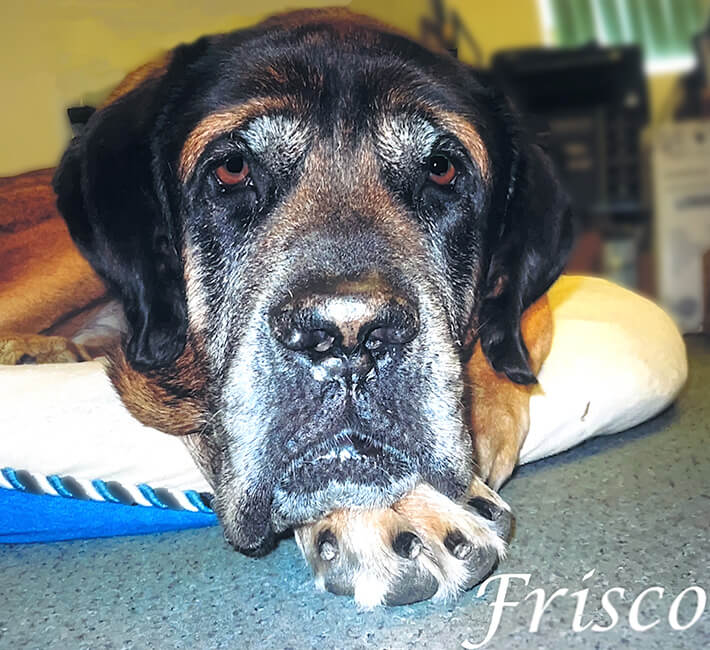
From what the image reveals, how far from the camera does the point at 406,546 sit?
1.06 metres

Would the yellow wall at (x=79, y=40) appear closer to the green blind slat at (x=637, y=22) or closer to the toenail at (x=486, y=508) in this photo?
the green blind slat at (x=637, y=22)

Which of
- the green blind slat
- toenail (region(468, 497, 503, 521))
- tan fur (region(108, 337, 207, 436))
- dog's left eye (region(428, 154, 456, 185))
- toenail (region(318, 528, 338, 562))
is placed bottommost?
toenail (region(468, 497, 503, 521))

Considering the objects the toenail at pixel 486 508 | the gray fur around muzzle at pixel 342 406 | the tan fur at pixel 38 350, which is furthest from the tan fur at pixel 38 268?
the toenail at pixel 486 508

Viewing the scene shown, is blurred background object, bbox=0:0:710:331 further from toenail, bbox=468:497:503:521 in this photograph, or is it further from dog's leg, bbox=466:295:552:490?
toenail, bbox=468:497:503:521

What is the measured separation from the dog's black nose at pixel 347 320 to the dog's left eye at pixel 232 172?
33cm

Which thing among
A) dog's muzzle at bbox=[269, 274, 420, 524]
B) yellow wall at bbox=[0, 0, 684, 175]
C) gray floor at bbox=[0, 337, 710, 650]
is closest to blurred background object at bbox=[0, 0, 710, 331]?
yellow wall at bbox=[0, 0, 684, 175]

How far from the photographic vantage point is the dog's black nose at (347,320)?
93 centimetres

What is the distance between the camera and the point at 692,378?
2402 mm

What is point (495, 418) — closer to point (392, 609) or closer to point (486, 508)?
point (486, 508)

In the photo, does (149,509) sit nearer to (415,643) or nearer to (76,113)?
(415,643)

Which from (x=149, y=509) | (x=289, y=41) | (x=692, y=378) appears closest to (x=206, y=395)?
(x=149, y=509)

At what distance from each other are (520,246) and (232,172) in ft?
1.76

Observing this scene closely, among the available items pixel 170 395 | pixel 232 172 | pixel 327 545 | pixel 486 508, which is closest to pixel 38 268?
pixel 170 395

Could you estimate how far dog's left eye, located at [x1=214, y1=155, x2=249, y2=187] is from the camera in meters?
1.26
